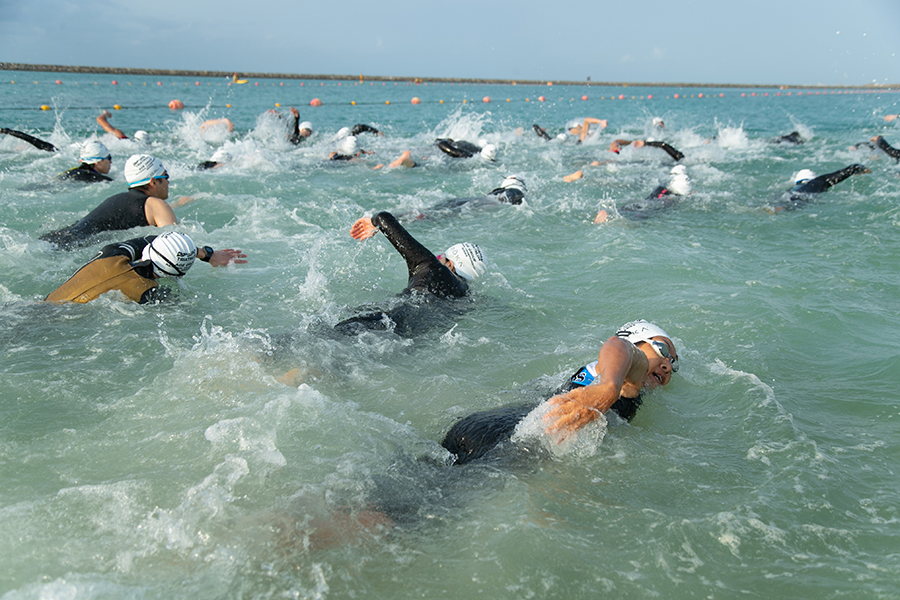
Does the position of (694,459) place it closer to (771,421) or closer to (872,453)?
(771,421)

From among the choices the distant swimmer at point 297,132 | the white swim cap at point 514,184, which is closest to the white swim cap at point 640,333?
the white swim cap at point 514,184

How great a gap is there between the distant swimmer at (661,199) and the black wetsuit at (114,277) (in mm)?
7831

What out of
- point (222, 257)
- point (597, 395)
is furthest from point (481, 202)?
point (597, 395)

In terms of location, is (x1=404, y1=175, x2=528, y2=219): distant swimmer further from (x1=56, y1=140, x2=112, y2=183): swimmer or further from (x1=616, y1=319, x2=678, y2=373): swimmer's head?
(x1=616, y1=319, x2=678, y2=373): swimmer's head

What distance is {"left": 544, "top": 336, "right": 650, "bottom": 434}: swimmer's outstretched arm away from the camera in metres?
3.32

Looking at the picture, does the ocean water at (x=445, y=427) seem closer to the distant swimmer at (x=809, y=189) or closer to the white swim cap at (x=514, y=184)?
the white swim cap at (x=514, y=184)

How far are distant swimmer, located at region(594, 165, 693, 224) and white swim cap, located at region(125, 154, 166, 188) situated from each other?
7419mm

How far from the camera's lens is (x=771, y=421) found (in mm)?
4523

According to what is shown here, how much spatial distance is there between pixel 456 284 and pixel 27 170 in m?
13.1

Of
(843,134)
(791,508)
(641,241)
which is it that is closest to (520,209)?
(641,241)

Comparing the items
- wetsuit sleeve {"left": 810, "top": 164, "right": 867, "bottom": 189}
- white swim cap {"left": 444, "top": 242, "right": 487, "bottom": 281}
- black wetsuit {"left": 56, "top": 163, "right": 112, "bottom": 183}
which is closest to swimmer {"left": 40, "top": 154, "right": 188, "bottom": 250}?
white swim cap {"left": 444, "top": 242, "right": 487, "bottom": 281}

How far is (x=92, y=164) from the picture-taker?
11219 millimetres

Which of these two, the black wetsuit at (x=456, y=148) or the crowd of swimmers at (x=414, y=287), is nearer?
the crowd of swimmers at (x=414, y=287)

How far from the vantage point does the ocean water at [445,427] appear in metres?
2.82
